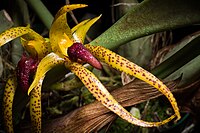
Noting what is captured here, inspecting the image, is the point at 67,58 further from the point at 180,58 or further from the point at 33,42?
the point at 180,58

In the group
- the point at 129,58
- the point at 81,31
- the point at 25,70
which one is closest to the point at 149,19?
the point at 81,31

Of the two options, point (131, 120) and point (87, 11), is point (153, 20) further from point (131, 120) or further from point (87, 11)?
point (87, 11)

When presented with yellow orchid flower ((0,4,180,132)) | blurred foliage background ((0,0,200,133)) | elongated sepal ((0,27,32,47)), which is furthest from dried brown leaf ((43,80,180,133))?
elongated sepal ((0,27,32,47))

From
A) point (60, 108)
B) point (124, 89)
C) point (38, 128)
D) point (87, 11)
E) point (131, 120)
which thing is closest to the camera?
point (131, 120)

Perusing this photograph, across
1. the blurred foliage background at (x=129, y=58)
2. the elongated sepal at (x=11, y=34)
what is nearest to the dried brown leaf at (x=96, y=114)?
the blurred foliage background at (x=129, y=58)

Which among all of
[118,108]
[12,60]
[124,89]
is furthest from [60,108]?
[118,108]

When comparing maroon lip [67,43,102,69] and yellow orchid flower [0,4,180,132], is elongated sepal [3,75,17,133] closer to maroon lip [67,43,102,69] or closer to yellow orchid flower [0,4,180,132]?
yellow orchid flower [0,4,180,132]
